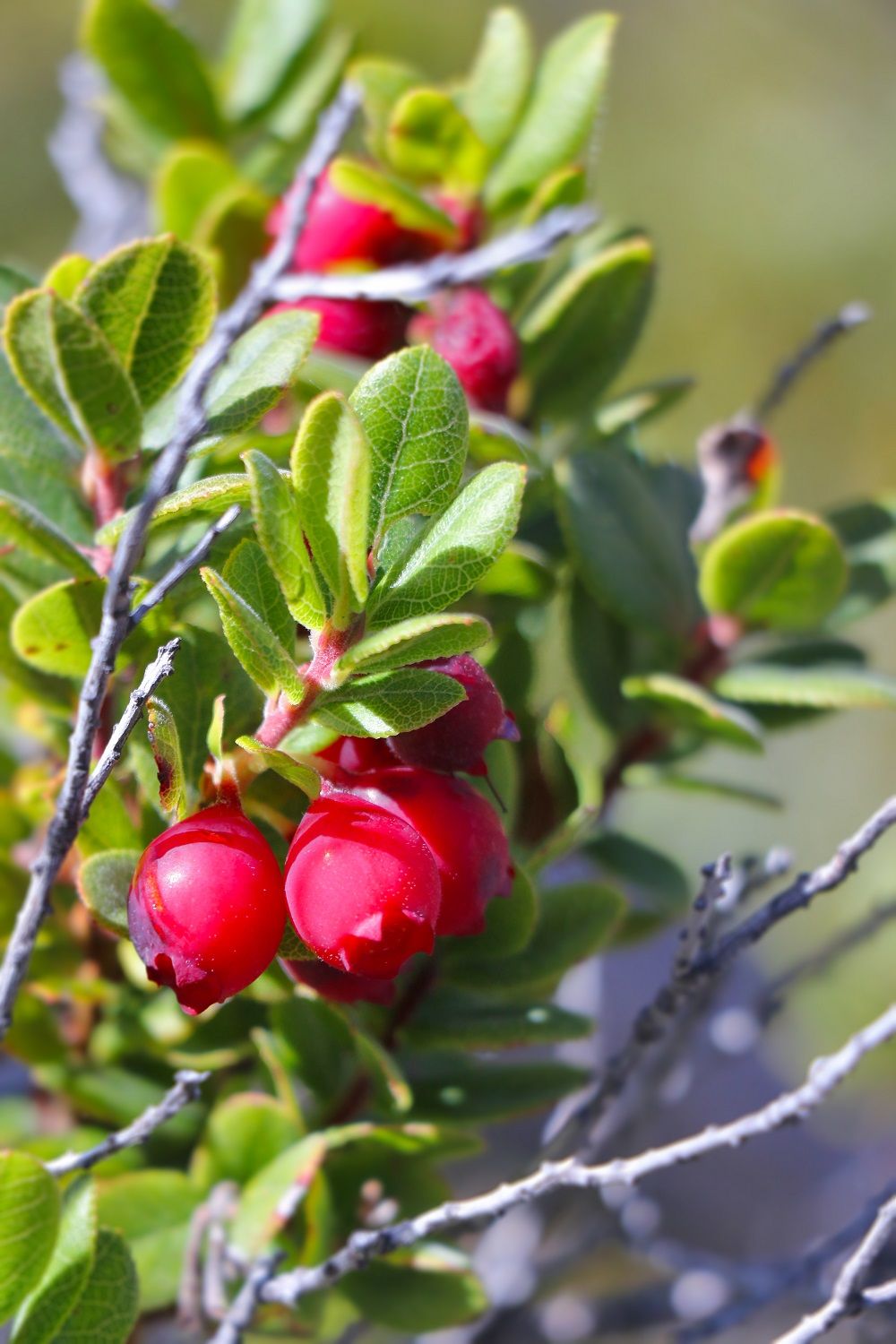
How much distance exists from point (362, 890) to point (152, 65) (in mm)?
884

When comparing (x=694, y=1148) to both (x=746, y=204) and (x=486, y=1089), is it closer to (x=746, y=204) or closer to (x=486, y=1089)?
(x=486, y=1089)

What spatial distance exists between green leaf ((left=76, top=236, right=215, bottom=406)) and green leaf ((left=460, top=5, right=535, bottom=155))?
389 millimetres

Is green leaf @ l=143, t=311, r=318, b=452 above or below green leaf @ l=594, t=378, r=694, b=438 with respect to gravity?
below

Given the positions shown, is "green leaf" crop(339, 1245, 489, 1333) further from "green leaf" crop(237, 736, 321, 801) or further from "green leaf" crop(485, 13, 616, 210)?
"green leaf" crop(485, 13, 616, 210)

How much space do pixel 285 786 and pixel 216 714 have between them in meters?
0.10

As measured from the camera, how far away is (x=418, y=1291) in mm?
885

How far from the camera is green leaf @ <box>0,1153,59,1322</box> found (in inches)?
25.9

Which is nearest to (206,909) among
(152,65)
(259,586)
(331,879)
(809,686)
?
(331,879)

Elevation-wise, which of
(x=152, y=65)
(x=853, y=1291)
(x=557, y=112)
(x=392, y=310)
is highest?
(x=152, y=65)

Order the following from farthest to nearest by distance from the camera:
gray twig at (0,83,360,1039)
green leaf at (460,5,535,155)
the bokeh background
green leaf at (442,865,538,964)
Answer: the bokeh background, green leaf at (460,5,535,155), green leaf at (442,865,538,964), gray twig at (0,83,360,1039)

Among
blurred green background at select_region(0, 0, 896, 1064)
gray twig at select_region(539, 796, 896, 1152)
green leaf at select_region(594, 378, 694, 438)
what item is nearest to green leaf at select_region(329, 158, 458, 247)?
green leaf at select_region(594, 378, 694, 438)

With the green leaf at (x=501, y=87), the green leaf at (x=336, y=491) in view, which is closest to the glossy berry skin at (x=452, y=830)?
the green leaf at (x=336, y=491)

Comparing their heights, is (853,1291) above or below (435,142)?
below

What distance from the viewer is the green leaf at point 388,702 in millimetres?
602
